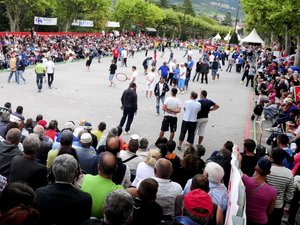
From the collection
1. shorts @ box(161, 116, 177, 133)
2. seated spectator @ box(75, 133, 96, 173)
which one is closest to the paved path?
shorts @ box(161, 116, 177, 133)

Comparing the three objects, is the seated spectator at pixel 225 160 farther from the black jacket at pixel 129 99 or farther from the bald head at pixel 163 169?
the black jacket at pixel 129 99

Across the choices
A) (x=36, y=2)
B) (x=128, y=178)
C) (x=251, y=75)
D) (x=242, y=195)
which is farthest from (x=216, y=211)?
(x=36, y=2)

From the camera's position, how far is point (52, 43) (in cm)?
3612

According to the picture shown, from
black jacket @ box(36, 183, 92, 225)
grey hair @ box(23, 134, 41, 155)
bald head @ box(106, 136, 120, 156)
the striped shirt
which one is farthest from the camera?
bald head @ box(106, 136, 120, 156)

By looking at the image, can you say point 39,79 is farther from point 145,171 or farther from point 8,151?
point 145,171

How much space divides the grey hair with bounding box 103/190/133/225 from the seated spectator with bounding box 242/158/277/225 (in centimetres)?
234

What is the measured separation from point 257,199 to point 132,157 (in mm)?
2403

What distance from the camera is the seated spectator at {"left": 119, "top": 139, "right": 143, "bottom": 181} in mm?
6477

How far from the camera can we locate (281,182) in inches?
224

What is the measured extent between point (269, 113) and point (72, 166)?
11.8 meters

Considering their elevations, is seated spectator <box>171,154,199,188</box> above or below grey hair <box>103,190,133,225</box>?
below

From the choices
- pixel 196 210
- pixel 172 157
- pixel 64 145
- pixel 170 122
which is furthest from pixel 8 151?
pixel 170 122

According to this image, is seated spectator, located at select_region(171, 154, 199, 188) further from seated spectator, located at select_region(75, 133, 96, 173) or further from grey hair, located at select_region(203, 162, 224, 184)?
seated spectator, located at select_region(75, 133, 96, 173)

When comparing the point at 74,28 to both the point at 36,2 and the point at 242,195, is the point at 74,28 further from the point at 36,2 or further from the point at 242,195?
the point at 242,195
